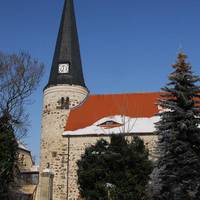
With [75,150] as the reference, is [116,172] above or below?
below

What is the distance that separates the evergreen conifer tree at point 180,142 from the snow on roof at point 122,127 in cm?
955

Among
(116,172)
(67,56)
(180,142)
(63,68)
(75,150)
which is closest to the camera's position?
(180,142)

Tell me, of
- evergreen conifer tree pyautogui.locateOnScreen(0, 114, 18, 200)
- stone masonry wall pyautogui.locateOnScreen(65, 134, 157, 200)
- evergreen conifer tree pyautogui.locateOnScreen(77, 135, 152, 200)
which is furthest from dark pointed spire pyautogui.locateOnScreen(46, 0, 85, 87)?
evergreen conifer tree pyautogui.locateOnScreen(77, 135, 152, 200)

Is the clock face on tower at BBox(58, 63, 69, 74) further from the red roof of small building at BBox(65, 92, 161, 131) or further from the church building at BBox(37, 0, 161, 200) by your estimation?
the red roof of small building at BBox(65, 92, 161, 131)

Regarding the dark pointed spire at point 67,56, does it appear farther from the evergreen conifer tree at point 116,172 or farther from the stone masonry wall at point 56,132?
the evergreen conifer tree at point 116,172

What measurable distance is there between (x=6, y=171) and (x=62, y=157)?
7949mm

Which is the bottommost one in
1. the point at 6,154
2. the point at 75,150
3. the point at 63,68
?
the point at 6,154

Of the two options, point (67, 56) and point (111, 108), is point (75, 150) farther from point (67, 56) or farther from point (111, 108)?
point (67, 56)

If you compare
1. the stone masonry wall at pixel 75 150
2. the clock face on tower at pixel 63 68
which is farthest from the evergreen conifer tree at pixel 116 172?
the clock face on tower at pixel 63 68

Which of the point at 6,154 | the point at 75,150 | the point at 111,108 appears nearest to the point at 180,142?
the point at 6,154

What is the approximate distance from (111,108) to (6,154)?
1144cm

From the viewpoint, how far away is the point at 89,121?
99.5 feet

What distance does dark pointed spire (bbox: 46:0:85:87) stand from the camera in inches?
1264

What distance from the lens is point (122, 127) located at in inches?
1136
